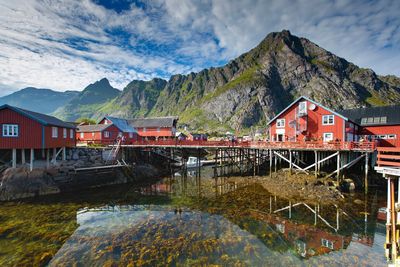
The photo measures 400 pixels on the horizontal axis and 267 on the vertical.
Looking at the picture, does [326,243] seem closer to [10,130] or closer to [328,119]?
[328,119]

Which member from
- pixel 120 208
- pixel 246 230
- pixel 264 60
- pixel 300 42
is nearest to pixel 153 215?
pixel 120 208

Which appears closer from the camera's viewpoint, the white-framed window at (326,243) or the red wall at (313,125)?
the white-framed window at (326,243)

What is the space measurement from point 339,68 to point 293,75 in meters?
36.1

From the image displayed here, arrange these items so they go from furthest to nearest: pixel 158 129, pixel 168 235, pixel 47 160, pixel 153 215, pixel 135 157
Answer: pixel 158 129
pixel 135 157
pixel 47 160
pixel 153 215
pixel 168 235

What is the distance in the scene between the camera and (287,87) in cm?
15962

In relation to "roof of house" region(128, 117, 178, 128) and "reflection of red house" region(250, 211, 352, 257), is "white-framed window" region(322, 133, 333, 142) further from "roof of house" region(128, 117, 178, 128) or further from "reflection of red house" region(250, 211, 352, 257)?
"roof of house" region(128, 117, 178, 128)

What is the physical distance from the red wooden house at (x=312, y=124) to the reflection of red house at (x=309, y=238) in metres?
18.6

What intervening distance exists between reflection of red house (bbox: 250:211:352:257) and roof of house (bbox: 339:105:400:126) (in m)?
27.1

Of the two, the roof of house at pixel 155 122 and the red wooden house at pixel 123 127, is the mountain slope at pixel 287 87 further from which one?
the red wooden house at pixel 123 127

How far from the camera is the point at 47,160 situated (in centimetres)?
2497

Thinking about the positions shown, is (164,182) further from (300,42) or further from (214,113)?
(300,42)

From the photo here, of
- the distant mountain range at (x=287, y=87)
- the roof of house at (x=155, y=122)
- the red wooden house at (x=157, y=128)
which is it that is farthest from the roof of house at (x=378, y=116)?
the distant mountain range at (x=287, y=87)

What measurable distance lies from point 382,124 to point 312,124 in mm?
10568

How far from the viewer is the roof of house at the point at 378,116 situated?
31.2 metres
